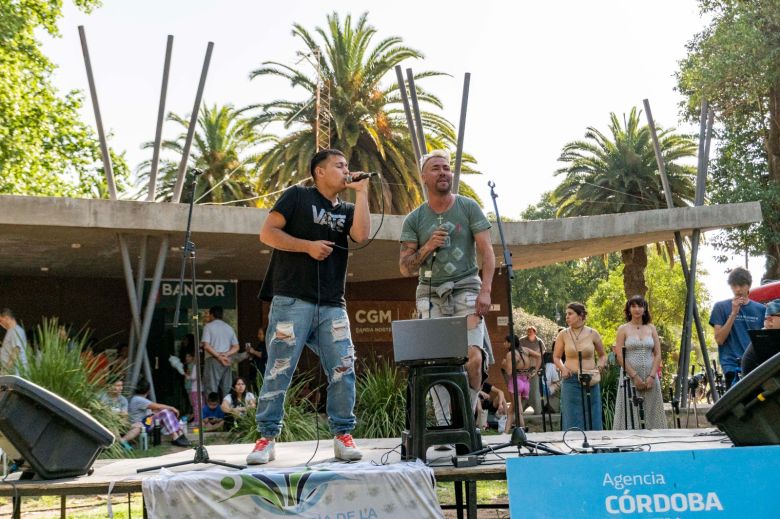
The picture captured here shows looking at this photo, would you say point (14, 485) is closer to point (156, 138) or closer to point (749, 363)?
point (749, 363)

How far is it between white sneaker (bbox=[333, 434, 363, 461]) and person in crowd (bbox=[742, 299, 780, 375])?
2.55 m

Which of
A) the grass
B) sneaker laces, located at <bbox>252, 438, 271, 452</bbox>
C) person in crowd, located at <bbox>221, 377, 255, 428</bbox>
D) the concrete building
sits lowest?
the grass

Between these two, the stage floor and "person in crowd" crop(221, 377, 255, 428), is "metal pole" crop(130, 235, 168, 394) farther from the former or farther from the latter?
the stage floor

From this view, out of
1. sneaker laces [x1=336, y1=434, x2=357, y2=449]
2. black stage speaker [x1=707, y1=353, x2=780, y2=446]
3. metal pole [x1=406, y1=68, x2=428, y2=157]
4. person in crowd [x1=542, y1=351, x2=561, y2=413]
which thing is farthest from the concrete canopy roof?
black stage speaker [x1=707, y1=353, x2=780, y2=446]

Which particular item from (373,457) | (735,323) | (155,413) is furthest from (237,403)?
(373,457)

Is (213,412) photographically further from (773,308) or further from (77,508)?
(773,308)

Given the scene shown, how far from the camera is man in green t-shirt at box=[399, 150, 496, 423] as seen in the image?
5.55 m

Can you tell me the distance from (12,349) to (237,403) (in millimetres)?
4162

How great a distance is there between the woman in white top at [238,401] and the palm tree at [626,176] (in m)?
15.1

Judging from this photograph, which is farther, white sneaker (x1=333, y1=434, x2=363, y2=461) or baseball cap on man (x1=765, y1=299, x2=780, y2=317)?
baseball cap on man (x1=765, y1=299, x2=780, y2=317)

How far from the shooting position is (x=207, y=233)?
13.0 metres

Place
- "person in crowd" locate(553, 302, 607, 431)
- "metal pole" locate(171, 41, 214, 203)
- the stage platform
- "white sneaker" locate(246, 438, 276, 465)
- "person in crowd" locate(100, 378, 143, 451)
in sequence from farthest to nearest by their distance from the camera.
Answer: "metal pole" locate(171, 41, 214, 203) < "person in crowd" locate(100, 378, 143, 451) < "person in crowd" locate(553, 302, 607, 431) < "white sneaker" locate(246, 438, 276, 465) < the stage platform

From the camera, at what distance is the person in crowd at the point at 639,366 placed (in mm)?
9000

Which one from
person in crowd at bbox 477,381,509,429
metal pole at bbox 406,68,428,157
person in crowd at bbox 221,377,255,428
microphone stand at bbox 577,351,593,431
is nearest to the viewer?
microphone stand at bbox 577,351,593,431
